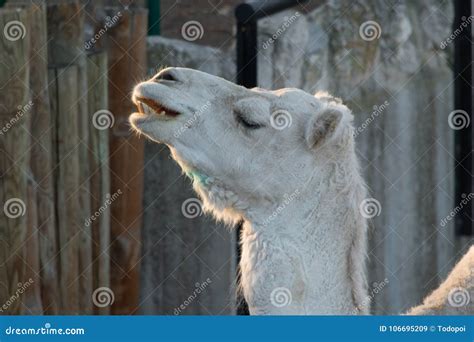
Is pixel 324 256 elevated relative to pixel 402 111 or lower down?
lower down

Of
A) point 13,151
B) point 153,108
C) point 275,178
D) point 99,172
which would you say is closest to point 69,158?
point 99,172

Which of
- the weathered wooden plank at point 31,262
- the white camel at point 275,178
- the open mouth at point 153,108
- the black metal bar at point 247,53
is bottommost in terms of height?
the weathered wooden plank at point 31,262

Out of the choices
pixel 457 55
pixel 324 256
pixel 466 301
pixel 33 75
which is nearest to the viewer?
pixel 324 256

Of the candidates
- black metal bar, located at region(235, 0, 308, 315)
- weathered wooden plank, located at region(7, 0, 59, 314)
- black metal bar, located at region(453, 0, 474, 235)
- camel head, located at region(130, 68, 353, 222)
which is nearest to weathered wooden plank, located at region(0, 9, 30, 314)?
weathered wooden plank, located at region(7, 0, 59, 314)

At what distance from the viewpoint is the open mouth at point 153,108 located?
20.6 ft

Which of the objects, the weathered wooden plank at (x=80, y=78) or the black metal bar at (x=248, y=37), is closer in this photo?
the weathered wooden plank at (x=80, y=78)

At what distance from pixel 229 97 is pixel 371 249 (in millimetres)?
3993

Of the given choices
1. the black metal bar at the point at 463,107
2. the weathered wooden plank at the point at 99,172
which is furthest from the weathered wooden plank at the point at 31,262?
the black metal bar at the point at 463,107

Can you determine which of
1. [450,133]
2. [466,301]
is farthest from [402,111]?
[466,301]

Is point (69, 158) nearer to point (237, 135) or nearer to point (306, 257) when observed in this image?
point (237, 135)

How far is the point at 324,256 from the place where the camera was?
6.23 meters

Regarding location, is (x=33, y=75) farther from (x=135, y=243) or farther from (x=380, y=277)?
(x=380, y=277)

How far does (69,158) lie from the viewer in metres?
8.91

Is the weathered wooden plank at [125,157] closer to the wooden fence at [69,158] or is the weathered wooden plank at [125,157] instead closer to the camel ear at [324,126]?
the wooden fence at [69,158]
